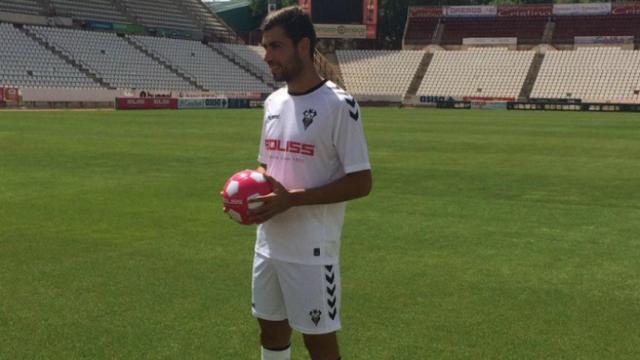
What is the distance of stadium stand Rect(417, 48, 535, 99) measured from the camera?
67125 millimetres

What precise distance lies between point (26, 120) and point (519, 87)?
48.3 meters

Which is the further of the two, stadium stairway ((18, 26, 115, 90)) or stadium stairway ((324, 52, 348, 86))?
stadium stairway ((324, 52, 348, 86))

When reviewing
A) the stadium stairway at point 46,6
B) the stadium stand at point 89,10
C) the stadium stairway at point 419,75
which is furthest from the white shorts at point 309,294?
the stadium stairway at point 419,75

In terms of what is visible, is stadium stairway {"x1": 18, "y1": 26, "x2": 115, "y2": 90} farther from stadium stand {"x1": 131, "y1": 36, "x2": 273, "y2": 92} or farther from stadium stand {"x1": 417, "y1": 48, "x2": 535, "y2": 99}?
stadium stand {"x1": 417, "y1": 48, "x2": 535, "y2": 99}

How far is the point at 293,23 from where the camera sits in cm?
336

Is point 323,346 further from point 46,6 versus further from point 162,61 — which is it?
point 46,6

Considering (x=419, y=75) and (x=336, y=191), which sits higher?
(x=336, y=191)

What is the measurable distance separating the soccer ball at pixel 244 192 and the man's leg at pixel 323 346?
688 mm

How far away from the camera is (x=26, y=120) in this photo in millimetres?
30484

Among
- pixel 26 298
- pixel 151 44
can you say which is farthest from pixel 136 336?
pixel 151 44

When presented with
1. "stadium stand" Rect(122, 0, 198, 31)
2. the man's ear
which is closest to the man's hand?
the man's ear

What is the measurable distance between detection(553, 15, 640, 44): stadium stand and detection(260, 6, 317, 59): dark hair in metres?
73.1

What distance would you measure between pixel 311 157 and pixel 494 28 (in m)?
76.2

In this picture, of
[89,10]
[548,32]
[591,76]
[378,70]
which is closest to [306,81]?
[89,10]
